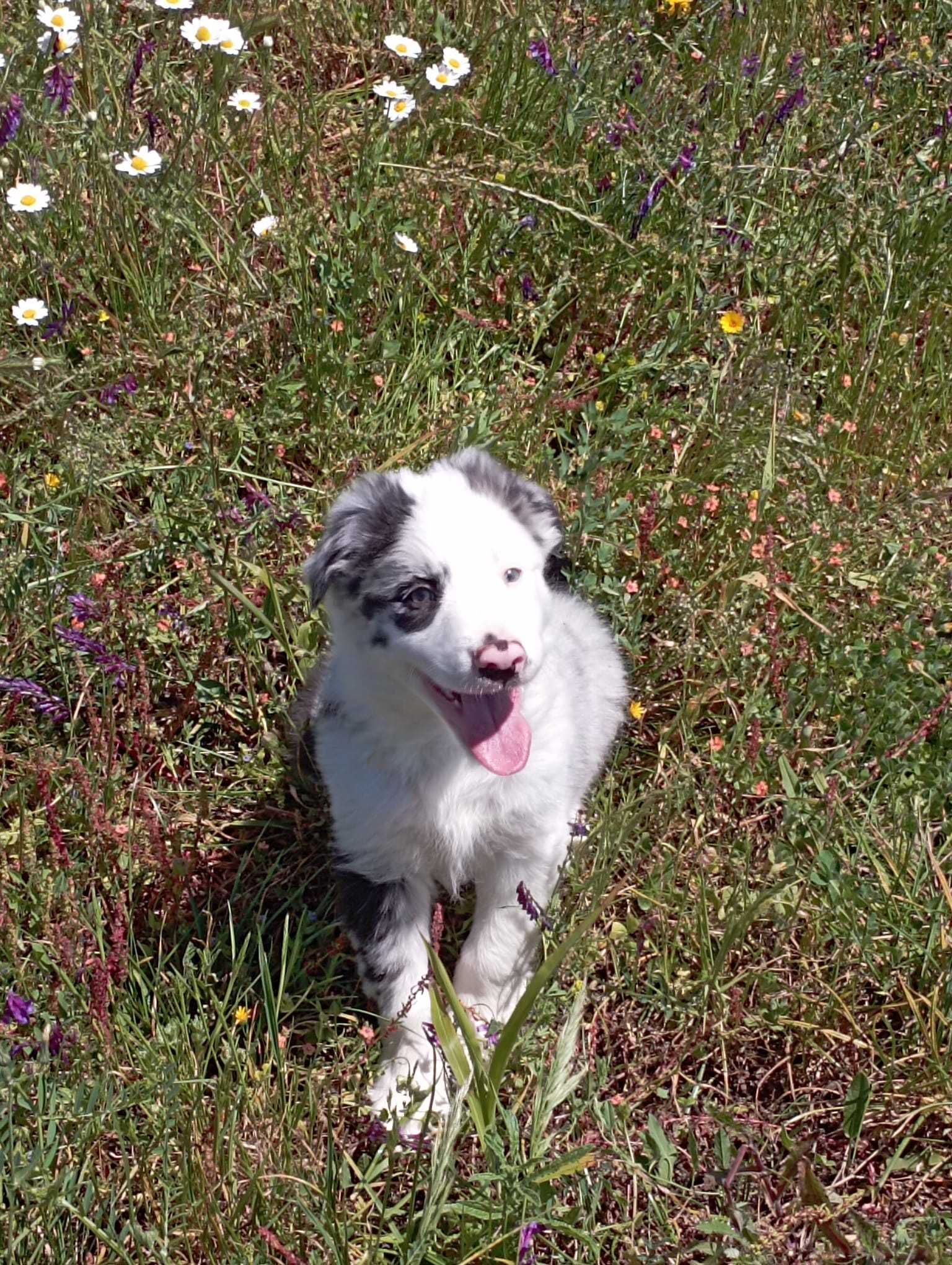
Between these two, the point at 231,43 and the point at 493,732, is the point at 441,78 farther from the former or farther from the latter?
the point at 493,732

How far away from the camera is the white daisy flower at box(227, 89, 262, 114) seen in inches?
162

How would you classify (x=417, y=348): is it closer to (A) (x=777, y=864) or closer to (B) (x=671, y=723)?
(B) (x=671, y=723)

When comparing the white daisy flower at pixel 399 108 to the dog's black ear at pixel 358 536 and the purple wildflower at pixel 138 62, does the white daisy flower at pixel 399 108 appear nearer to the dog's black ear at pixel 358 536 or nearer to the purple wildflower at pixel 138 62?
the purple wildflower at pixel 138 62

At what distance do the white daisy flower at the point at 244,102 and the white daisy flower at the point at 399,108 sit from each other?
435mm

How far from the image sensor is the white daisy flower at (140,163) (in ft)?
12.4

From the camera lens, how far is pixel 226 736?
3479 mm

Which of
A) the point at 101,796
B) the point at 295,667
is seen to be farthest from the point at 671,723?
the point at 101,796

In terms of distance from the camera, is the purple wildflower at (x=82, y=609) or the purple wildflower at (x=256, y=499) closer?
the purple wildflower at (x=82, y=609)

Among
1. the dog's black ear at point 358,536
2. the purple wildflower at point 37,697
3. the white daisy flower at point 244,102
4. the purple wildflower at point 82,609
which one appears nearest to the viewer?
the dog's black ear at point 358,536

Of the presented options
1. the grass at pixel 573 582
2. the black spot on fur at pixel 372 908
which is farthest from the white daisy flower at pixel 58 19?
the black spot on fur at pixel 372 908

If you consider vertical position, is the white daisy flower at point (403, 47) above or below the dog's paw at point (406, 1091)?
above

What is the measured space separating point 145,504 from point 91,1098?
1.91 meters

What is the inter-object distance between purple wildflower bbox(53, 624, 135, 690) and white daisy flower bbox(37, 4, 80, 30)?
195cm

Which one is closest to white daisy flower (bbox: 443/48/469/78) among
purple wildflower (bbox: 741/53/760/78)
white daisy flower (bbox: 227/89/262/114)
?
white daisy flower (bbox: 227/89/262/114)
